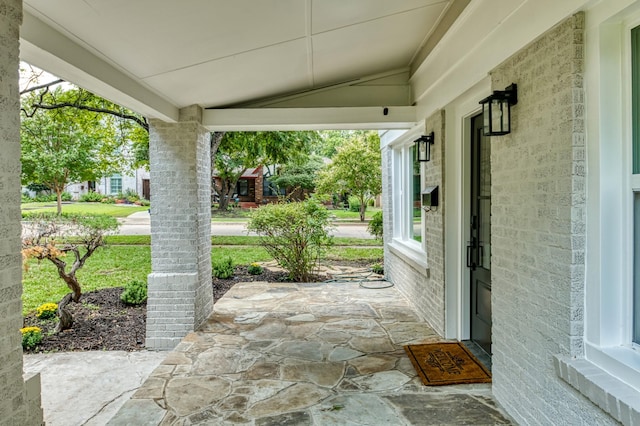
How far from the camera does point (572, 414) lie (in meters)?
2.09

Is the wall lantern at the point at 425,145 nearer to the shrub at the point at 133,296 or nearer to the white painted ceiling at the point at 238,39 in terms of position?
the white painted ceiling at the point at 238,39

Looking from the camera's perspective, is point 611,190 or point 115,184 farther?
point 115,184

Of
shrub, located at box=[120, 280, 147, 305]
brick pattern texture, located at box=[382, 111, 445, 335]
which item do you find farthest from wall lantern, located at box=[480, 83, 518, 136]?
shrub, located at box=[120, 280, 147, 305]

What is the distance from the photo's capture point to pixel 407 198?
682 centimetres

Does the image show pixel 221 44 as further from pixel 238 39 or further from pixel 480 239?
pixel 480 239

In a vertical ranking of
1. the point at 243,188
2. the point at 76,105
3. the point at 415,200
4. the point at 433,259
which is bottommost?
the point at 433,259

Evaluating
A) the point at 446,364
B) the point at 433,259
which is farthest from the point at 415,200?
the point at 446,364

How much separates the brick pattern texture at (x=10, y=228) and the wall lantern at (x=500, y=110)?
8.98 feet

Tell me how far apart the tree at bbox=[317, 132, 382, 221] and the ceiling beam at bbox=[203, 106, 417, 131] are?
28.5ft

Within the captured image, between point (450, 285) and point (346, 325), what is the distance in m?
1.37

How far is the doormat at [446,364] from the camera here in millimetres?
3391

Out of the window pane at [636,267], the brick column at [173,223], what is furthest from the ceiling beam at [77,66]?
the window pane at [636,267]

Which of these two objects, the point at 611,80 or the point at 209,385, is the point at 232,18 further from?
the point at 209,385

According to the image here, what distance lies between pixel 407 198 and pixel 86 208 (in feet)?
46.3
